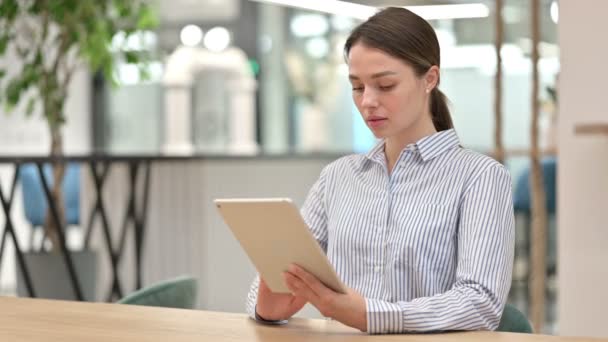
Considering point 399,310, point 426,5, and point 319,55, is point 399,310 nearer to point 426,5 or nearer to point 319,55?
point 426,5

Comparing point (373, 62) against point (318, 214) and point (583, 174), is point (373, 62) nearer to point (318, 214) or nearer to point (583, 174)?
point (318, 214)

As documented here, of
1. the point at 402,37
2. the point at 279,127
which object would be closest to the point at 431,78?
the point at 402,37

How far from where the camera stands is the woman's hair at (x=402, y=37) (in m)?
2.03

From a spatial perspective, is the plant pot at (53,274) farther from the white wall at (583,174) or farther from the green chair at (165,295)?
the green chair at (165,295)

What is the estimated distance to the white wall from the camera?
3.41 m

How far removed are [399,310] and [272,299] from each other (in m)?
0.24

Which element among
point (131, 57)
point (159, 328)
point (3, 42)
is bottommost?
point (159, 328)

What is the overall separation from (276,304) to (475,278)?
1.13 ft

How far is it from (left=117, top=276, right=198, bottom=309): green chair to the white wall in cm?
150

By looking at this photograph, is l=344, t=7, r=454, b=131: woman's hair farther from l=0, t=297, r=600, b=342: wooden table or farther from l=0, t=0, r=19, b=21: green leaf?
l=0, t=0, r=19, b=21: green leaf

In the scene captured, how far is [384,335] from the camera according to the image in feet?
6.10

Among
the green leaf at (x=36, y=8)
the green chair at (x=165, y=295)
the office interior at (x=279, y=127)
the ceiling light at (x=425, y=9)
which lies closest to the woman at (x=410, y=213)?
the green chair at (x=165, y=295)

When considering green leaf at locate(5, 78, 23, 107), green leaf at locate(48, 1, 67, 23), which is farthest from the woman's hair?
green leaf at locate(5, 78, 23, 107)

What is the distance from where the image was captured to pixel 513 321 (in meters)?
2.11
